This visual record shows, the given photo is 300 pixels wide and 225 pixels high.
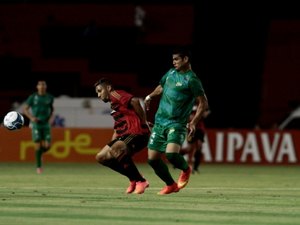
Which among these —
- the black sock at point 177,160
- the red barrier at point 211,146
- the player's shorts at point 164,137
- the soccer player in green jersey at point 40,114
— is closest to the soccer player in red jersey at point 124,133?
the player's shorts at point 164,137

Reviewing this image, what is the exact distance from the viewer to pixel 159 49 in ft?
135

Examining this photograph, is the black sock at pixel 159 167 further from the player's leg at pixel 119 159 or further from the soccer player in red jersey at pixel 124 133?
the player's leg at pixel 119 159

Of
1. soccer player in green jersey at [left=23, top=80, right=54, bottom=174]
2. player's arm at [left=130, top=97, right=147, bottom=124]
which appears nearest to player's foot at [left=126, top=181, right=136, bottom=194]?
player's arm at [left=130, top=97, right=147, bottom=124]

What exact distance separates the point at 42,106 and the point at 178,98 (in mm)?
9949

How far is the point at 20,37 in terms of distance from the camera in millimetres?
40281

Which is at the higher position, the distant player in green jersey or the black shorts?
the distant player in green jersey

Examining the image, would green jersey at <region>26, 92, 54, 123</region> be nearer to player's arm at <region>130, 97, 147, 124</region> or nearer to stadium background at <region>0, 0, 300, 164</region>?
player's arm at <region>130, 97, 147, 124</region>

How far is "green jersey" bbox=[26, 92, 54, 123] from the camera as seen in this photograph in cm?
2584

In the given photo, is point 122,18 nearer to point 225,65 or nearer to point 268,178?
point 225,65

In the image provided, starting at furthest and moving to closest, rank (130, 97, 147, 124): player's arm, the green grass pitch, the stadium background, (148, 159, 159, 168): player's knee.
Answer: the stadium background → (130, 97, 147, 124): player's arm → (148, 159, 159, 168): player's knee → the green grass pitch

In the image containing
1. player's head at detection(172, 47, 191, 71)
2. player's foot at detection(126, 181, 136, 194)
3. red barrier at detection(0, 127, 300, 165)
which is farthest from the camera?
red barrier at detection(0, 127, 300, 165)

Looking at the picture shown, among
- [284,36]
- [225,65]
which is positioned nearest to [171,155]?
[225,65]

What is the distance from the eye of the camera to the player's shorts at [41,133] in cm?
2588

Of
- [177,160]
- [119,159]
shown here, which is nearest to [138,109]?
[119,159]
